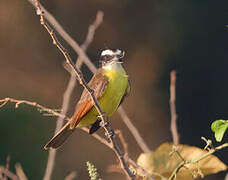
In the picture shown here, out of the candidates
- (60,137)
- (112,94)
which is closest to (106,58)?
(112,94)

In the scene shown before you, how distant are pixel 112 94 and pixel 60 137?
19.2 inches

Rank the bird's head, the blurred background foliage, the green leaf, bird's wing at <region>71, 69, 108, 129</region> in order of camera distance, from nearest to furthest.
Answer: the green leaf
bird's wing at <region>71, 69, 108, 129</region>
the bird's head
the blurred background foliage

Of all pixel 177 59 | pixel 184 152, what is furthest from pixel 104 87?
pixel 177 59

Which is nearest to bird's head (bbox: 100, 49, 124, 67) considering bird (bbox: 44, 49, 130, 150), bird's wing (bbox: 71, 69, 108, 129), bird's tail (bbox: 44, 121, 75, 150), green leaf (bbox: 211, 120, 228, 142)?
bird (bbox: 44, 49, 130, 150)

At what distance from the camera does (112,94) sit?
3633 millimetres

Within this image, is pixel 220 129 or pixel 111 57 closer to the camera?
pixel 220 129

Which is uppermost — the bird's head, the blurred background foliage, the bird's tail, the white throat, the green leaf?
the blurred background foliage

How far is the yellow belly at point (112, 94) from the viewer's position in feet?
11.9

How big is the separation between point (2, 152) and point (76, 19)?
2996 millimetres

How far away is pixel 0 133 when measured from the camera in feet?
25.3

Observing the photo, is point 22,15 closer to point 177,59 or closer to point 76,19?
point 76,19

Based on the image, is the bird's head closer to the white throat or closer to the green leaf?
the white throat

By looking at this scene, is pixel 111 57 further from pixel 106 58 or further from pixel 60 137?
pixel 60 137

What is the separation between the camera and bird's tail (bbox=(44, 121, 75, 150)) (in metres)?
3.61
